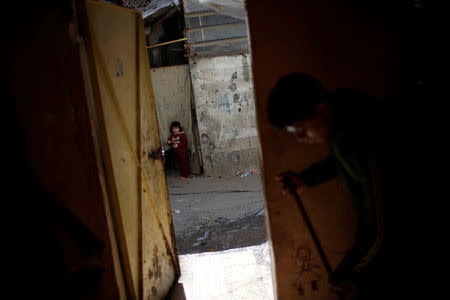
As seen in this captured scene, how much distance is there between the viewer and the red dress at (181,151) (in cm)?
857

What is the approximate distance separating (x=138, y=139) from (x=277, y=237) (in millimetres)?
1568

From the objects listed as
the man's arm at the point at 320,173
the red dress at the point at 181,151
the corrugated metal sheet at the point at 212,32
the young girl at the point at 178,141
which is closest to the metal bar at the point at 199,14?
the corrugated metal sheet at the point at 212,32

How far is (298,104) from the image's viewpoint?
1559 mm

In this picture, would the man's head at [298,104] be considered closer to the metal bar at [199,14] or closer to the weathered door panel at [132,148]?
the weathered door panel at [132,148]

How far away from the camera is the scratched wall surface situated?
8.11 meters

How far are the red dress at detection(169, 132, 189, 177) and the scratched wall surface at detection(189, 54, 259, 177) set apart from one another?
20.2 inches

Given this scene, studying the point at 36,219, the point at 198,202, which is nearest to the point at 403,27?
the point at 36,219

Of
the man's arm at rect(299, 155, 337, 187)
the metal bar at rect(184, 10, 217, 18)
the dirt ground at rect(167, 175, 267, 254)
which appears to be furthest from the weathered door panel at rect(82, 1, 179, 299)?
the metal bar at rect(184, 10, 217, 18)

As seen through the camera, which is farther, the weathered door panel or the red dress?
the red dress

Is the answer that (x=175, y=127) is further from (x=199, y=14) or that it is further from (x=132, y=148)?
(x=132, y=148)

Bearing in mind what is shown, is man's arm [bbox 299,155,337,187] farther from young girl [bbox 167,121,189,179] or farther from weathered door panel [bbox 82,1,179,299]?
young girl [bbox 167,121,189,179]

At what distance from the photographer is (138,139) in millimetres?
3242

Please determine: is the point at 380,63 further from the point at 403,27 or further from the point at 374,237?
the point at 374,237

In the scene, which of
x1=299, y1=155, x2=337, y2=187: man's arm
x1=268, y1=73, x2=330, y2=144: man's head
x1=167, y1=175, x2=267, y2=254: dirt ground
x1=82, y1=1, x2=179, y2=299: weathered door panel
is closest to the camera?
x1=268, y1=73, x2=330, y2=144: man's head
